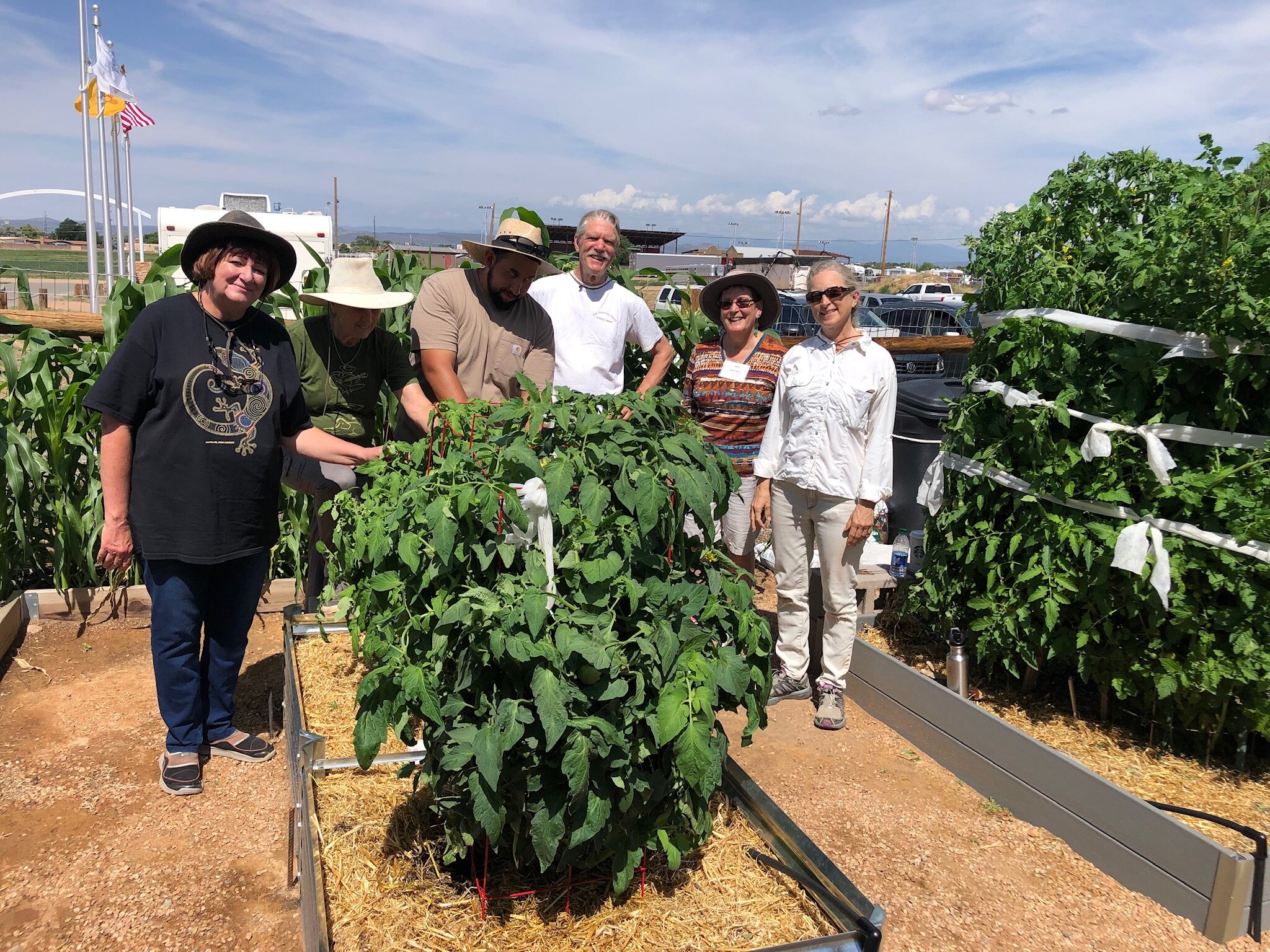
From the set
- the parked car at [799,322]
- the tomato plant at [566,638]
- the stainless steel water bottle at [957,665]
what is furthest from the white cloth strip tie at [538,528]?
the parked car at [799,322]

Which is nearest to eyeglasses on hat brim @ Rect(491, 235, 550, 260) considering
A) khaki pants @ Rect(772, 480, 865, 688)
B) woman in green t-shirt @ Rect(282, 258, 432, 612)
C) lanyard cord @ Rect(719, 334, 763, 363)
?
woman in green t-shirt @ Rect(282, 258, 432, 612)

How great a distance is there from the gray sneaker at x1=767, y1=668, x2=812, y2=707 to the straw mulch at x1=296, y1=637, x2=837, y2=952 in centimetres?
147

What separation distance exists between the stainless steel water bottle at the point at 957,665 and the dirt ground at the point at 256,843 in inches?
13.4

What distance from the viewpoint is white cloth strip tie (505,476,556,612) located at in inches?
81.1

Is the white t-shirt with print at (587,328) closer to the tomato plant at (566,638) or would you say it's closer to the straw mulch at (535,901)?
the tomato plant at (566,638)

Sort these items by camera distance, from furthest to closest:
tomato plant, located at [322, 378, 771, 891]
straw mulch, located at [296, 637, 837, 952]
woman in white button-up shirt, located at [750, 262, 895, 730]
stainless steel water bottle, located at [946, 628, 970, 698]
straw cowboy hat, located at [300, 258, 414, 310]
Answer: stainless steel water bottle, located at [946, 628, 970, 698], woman in white button-up shirt, located at [750, 262, 895, 730], straw cowboy hat, located at [300, 258, 414, 310], straw mulch, located at [296, 637, 837, 952], tomato plant, located at [322, 378, 771, 891]

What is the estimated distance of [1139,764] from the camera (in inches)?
133

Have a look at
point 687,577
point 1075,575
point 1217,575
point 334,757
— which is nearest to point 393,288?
point 334,757

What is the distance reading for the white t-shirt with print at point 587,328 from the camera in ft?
13.0

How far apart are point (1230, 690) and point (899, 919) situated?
58.7 inches

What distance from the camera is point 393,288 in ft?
17.1

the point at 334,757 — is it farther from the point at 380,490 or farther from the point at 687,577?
the point at 687,577

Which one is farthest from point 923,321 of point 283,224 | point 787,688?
point 787,688

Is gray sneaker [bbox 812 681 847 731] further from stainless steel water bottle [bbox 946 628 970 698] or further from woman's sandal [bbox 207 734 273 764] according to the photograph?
woman's sandal [bbox 207 734 273 764]
